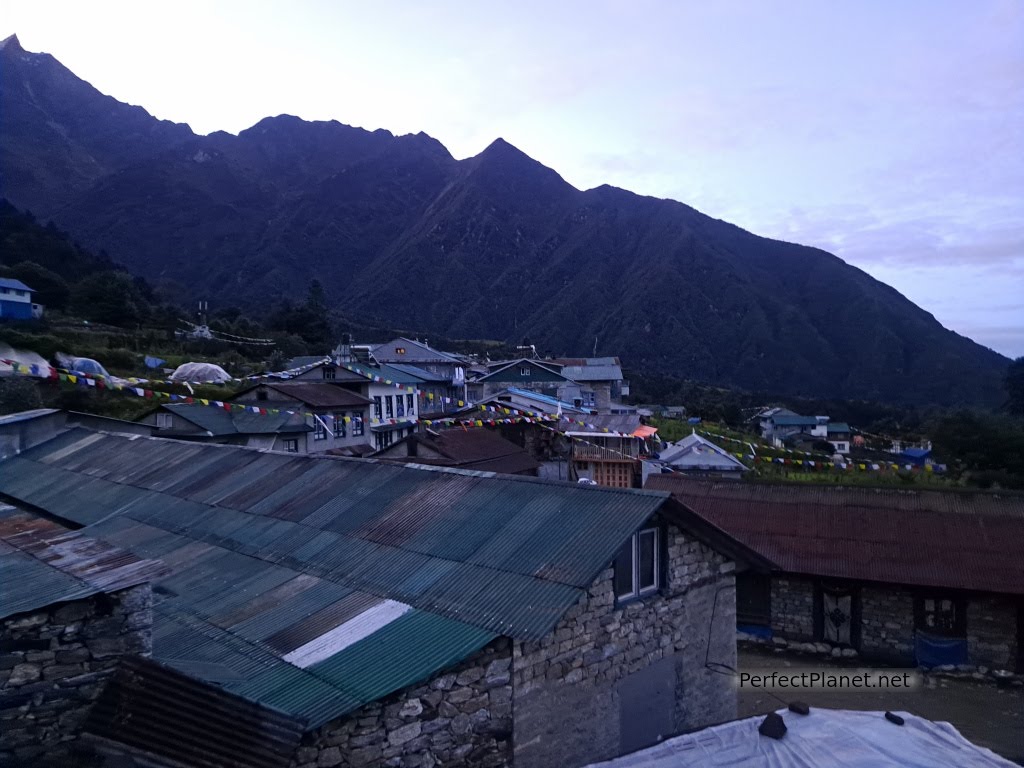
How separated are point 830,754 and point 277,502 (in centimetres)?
922

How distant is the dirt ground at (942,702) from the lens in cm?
1217

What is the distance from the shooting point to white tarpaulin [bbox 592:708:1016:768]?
19.5 ft

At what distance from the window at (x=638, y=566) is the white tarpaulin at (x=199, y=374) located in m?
33.2

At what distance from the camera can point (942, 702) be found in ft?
44.1

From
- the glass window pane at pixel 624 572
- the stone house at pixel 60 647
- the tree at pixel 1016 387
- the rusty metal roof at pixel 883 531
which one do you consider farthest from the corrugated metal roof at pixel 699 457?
the tree at pixel 1016 387

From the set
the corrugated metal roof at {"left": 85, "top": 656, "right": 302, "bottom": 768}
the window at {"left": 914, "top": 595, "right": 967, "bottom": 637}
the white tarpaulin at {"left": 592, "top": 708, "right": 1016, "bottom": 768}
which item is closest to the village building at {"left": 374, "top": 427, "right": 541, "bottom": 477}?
the window at {"left": 914, "top": 595, "right": 967, "bottom": 637}

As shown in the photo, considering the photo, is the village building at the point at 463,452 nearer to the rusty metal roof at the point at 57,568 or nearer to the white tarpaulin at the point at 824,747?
the rusty metal roof at the point at 57,568

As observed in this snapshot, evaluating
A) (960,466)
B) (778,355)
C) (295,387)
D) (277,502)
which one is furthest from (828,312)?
(277,502)

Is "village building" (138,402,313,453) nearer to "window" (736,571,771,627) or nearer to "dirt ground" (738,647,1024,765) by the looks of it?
"window" (736,571,771,627)

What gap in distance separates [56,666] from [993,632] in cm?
1751

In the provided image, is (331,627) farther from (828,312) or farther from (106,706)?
(828,312)

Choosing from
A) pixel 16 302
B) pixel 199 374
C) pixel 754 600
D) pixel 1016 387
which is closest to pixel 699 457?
pixel 754 600

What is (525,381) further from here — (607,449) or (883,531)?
(883,531)

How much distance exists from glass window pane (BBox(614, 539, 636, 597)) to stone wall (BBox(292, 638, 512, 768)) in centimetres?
194
